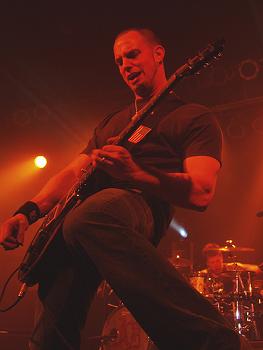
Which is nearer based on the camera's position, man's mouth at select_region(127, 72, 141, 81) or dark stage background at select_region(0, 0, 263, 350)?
man's mouth at select_region(127, 72, 141, 81)

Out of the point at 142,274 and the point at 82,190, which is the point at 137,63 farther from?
the point at 142,274

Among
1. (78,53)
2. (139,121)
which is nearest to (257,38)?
(78,53)

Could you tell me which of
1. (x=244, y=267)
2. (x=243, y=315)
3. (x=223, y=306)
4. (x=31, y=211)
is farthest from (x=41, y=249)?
(x=244, y=267)

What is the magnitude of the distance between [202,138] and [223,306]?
5833 mm

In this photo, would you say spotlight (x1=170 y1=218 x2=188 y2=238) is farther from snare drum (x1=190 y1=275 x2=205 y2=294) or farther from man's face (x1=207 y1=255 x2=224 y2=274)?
snare drum (x1=190 y1=275 x2=205 y2=294)

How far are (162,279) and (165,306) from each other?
10 cm

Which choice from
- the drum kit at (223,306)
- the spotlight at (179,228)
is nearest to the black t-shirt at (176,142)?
the drum kit at (223,306)

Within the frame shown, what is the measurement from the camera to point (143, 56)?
250 cm

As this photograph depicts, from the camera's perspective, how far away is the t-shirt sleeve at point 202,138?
1.88 m

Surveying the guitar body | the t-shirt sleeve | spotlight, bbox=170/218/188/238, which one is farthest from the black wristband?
spotlight, bbox=170/218/188/238

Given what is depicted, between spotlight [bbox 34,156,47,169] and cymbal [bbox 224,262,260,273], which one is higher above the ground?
spotlight [bbox 34,156,47,169]

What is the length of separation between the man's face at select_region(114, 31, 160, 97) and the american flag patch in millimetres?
473

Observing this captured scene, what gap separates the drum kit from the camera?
6.33 m

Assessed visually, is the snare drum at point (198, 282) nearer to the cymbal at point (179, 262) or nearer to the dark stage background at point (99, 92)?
the cymbal at point (179, 262)
